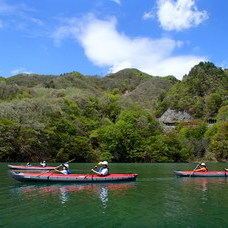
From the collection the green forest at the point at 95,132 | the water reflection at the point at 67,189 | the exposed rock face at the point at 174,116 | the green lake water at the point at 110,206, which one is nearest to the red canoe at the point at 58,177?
the water reflection at the point at 67,189

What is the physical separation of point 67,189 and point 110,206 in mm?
7072

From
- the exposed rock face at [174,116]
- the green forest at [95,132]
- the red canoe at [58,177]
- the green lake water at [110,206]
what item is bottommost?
the green lake water at [110,206]

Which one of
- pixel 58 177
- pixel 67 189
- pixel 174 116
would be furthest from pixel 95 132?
pixel 67 189

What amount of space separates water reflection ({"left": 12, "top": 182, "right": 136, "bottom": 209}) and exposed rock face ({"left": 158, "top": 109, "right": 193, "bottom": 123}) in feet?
293

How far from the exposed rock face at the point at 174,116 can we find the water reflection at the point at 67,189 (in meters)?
89.2

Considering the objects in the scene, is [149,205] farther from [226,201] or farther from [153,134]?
[153,134]

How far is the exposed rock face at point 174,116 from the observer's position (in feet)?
370

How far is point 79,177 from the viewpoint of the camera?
26625mm

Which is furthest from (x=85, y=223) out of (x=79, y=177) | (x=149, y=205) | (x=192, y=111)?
(x=192, y=111)

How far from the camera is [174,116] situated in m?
115

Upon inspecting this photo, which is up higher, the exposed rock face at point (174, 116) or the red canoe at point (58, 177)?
the exposed rock face at point (174, 116)

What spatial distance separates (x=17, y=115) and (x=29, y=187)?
4348 cm

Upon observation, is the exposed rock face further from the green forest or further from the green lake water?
the green lake water

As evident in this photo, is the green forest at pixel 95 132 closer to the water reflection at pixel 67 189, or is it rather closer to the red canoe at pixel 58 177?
the red canoe at pixel 58 177
